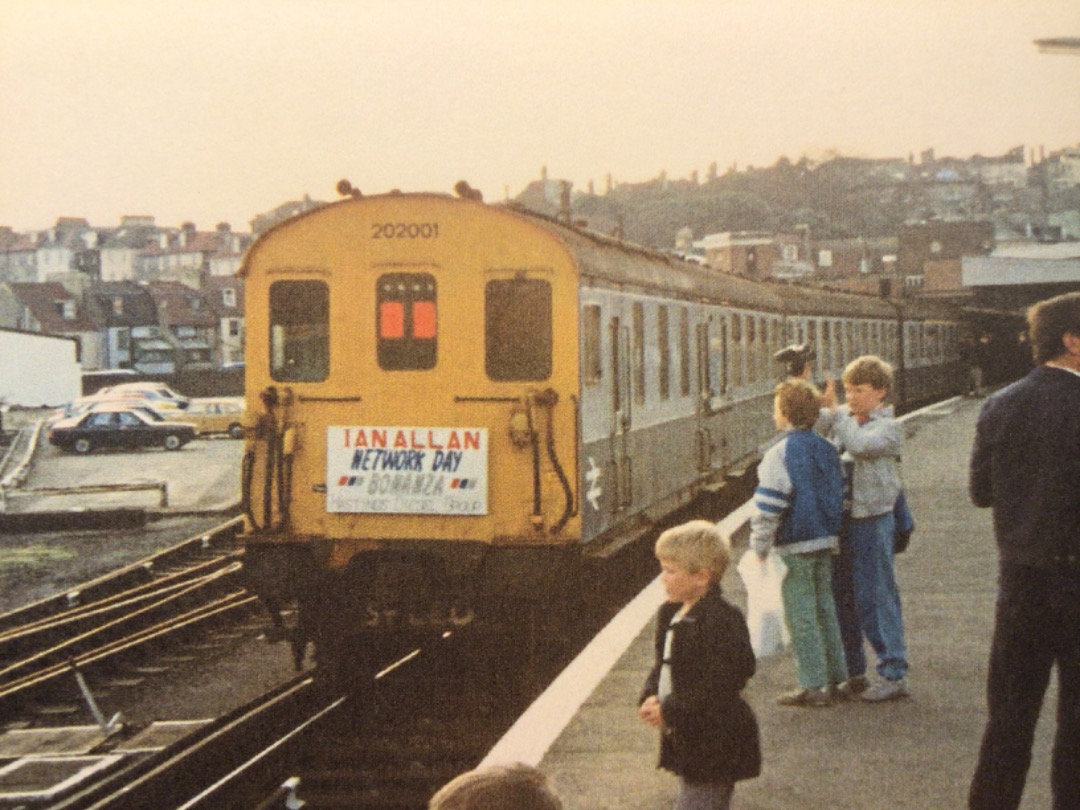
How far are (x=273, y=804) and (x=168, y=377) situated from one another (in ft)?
200

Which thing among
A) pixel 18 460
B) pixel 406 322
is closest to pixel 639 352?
pixel 406 322

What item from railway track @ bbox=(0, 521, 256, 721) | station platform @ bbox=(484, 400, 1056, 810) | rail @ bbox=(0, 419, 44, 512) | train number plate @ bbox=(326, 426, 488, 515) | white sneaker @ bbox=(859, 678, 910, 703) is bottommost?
railway track @ bbox=(0, 521, 256, 721)

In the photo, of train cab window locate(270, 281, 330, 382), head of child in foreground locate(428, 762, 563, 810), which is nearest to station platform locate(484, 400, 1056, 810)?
train cab window locate(270, 281, 330, 382)

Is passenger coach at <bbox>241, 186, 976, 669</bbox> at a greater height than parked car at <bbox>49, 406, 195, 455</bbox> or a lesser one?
greater

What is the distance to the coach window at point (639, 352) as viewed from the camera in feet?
39.3

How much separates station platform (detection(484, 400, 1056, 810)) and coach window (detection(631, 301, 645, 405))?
7.28ft

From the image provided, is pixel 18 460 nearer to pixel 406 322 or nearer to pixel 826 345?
pixel 826 345

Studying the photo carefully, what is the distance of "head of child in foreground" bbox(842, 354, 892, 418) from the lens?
7.00 meters

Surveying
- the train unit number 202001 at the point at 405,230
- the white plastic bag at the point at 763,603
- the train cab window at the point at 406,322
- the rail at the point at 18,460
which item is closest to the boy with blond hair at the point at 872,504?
the white plastic bag at the point at 763,603

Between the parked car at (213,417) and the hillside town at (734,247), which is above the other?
the hillside town at (734,247)

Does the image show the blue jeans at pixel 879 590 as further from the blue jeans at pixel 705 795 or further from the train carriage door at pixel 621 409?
the train carriage door at pixel 621 409

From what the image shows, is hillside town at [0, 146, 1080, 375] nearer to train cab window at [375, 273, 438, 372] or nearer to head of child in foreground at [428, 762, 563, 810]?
train cab window at [375, 273, 438, 372]

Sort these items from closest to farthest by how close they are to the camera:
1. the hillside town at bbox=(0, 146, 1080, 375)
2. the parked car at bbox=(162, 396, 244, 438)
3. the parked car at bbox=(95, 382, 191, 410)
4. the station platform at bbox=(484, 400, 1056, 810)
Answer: the station platform at bbox=(484, 400, 1056, 810) < the parked car at bbox=(162, 396, 244, 438) < the parked car at bbox=(95, 382, 191, 410) < the hillside town at bbox=(0, 146, 1080, 375)

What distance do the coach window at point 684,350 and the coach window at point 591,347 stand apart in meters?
3.49
